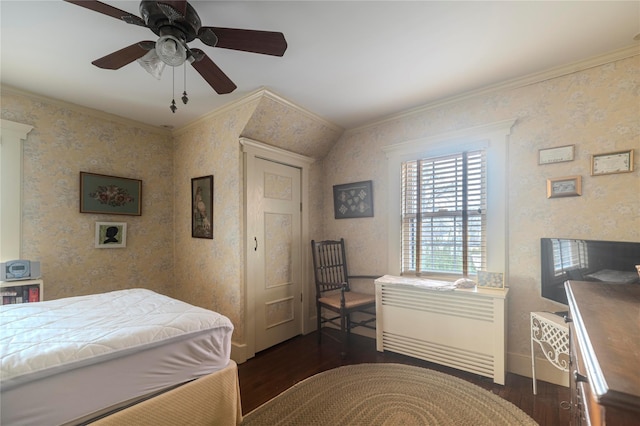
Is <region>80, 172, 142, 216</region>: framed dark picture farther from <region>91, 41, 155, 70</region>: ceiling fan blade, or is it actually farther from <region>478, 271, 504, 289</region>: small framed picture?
<region>478, 271, 504, 289</region>: small framed picture

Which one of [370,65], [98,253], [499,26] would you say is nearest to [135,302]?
[98,253]

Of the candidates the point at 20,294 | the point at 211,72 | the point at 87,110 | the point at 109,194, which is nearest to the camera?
the point at 211,72

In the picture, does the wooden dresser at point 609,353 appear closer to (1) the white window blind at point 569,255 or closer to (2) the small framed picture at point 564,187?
(1) the white window blind at point 569,255

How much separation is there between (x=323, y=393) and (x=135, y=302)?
1.55 m

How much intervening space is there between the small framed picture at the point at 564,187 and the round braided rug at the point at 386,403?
64.4 inches

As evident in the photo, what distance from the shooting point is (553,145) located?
223 centimetres

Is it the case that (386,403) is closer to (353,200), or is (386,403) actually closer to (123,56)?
(353,200)

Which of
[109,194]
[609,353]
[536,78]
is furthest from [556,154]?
[109,194]

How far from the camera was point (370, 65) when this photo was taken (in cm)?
210

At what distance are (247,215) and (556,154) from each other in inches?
110

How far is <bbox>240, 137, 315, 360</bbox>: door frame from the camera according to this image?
2.77 metres

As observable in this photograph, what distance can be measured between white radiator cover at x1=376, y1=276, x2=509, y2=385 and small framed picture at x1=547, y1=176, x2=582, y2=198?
888mm

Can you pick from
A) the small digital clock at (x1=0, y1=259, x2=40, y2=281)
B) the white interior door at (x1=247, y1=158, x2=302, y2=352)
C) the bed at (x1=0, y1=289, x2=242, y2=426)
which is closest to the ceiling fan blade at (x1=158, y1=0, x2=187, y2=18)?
the bed at (x1=0, y1=289, x2=242, y2=426)

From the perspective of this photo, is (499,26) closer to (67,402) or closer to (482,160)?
(482,160)
